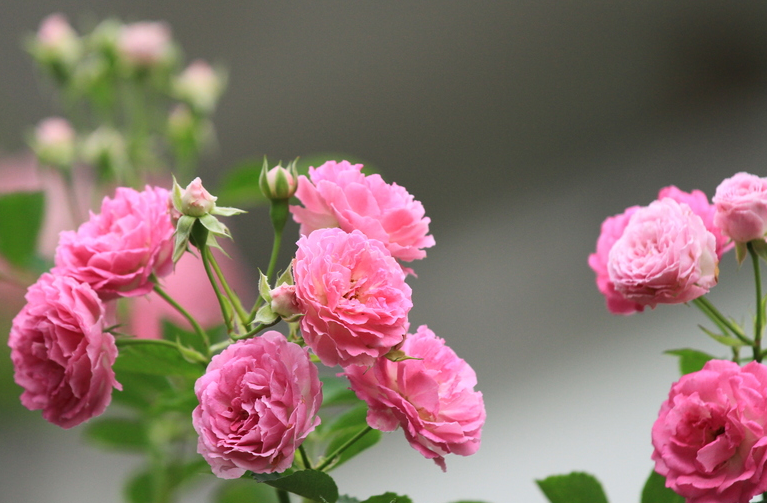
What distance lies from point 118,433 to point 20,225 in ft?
0.60

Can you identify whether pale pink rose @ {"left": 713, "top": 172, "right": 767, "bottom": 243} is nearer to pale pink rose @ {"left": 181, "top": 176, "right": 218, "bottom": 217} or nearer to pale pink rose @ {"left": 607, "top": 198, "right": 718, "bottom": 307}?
pale pink rose @ {"left": 607, "top": 198, "right": 718, "bottom": 307}

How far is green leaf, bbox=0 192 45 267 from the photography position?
53 cm

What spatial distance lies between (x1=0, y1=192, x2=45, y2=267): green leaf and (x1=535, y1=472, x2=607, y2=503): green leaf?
394 millimetres

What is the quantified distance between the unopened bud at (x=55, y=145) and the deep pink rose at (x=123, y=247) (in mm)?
366

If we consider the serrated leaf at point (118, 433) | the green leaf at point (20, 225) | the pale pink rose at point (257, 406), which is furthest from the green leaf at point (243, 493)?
the pale pink rose at point (257, 406)

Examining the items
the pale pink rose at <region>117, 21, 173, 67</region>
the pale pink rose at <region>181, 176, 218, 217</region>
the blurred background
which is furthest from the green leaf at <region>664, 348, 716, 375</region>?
the blurred background

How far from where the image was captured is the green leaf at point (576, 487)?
35 centimetres

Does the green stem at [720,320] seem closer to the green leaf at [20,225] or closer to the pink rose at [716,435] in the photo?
the pink rose at [716,435]

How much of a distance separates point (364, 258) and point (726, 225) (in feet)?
0.53

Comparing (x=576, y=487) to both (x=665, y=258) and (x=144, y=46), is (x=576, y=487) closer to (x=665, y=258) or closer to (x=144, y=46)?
(x=665, y=258)

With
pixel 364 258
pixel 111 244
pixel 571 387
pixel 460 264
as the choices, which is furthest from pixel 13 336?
pixel 460 264

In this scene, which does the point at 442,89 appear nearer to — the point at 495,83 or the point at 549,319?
the point at 495,83

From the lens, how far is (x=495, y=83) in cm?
134

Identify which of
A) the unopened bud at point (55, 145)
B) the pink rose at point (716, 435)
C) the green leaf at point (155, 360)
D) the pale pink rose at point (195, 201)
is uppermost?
the unopened bud at point (55, 145)
